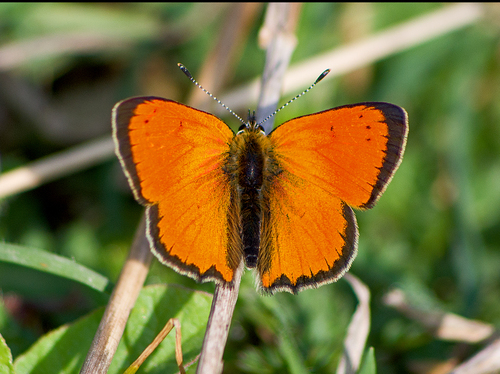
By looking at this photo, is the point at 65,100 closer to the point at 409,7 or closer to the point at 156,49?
the point at 156,49

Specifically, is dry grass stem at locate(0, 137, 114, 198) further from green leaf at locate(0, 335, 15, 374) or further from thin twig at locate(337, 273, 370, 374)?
thin twig at locate(337, 273, 370, 374)

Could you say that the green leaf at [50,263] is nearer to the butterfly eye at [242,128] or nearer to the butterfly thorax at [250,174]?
the butterfly thorax at [250,174]

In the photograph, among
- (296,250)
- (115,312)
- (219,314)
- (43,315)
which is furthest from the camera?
(43,315)

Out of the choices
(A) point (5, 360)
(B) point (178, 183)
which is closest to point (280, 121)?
(B) point (178, 183)

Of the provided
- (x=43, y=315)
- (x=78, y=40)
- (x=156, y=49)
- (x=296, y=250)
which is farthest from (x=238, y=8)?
(x=43, y=315)

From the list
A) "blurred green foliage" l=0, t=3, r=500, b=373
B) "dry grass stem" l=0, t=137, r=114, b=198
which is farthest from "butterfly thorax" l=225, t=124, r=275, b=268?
"dry grass stem" l=0, t=137, r=114, b=198

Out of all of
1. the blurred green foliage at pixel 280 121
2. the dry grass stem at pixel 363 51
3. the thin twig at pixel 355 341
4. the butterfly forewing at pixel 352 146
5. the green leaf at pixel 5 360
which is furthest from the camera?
the dry grass stem at pixel 363 51

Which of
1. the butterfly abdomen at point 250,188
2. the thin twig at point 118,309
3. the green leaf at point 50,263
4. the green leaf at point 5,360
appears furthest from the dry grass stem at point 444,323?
the green leaf at point 5,360
